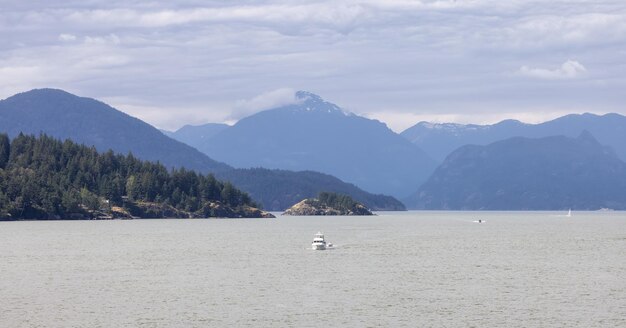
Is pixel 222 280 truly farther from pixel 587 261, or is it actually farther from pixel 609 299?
pixel 587 261

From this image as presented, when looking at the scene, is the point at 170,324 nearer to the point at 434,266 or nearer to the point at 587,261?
the point at 434,266

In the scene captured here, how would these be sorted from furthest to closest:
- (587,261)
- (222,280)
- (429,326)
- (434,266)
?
1. (587,261)
2. (434,266)
3. (222,280)
4. (429,326)

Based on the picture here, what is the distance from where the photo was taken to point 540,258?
179m

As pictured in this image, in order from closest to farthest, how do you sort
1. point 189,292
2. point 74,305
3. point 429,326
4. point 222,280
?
point 429,326 → point 74,305 → point 189,292 → point 222,280

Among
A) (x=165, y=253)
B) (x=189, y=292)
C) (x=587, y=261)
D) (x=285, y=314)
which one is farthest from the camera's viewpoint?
(x=165, y=253)

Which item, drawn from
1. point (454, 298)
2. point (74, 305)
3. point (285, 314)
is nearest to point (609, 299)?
point (454, 298)

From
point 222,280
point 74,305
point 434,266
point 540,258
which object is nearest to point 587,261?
point 540,258

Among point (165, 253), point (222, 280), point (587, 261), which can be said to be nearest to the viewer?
point (222, 280)

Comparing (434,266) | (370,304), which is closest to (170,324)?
(370,304)

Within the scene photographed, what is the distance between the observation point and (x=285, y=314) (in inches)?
3962

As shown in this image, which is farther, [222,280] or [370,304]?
[222,280]

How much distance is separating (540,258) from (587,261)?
977cm

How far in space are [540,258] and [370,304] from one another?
78827mm

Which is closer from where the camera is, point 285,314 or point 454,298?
point 285,314
